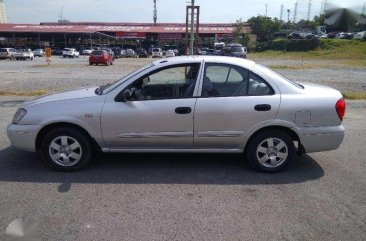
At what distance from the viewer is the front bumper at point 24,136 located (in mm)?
4902

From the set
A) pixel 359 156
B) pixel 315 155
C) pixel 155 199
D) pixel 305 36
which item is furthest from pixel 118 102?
pixel 305 36

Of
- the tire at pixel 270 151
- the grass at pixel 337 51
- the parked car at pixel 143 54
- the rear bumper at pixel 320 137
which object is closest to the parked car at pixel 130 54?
the parked car at pixel 143 54

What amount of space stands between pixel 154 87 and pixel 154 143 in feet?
2.59

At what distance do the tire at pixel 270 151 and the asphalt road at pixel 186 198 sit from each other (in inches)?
5.7

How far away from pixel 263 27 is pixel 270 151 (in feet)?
304

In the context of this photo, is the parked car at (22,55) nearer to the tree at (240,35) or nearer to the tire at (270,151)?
the tree at (240,35)

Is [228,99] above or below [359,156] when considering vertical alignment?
above

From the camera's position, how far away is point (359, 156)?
5773mm

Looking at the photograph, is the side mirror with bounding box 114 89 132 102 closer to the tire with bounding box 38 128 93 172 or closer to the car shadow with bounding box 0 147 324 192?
the tire with bounding box 38 128 93 172

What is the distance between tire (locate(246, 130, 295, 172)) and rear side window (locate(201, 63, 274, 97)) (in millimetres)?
599

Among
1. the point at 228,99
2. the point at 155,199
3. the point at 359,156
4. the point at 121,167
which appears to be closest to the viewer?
the point at 155,199

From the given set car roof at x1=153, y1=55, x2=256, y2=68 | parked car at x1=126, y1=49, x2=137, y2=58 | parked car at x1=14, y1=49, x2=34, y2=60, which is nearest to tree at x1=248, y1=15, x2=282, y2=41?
parked car at x1=126, y1=49, x2=137, y2=58

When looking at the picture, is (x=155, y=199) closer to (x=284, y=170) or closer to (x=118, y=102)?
(x=118, y=102)

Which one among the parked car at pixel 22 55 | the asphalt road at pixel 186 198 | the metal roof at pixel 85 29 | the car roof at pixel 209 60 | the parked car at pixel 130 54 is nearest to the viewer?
the asphalt road at pixel 186 198
